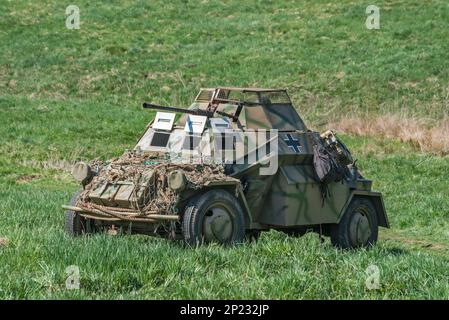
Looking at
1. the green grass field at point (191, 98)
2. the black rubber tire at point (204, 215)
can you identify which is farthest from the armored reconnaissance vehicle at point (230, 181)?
the green grass field at point (191, 98)

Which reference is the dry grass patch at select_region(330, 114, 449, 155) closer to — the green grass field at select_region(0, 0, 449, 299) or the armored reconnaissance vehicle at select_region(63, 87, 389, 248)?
the green grass field at select_region(0, 0, 449, 299)

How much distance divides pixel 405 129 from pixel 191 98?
408 inches

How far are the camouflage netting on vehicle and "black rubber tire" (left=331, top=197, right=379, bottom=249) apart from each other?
7.84 ft

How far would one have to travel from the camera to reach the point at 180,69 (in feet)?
130

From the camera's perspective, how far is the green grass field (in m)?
9.35

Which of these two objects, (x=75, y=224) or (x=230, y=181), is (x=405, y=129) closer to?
(x=230, y=181)

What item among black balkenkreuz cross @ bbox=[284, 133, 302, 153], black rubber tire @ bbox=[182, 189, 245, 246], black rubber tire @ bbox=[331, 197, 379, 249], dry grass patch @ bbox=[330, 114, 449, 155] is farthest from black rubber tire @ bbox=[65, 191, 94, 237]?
dry grass patch @ bbox=[330, 114, 449, 155]

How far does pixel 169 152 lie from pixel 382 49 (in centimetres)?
2855

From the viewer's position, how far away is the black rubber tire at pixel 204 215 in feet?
38.6

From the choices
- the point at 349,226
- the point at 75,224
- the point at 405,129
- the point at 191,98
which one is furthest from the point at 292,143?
the point at 191,98

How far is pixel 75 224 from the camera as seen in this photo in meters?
13.1

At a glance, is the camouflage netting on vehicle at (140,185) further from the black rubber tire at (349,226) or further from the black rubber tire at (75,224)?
the black rubber tire at (349,226)

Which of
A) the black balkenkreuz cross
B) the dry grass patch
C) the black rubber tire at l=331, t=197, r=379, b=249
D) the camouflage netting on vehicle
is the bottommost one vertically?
the black rubber tire at l=331, t=197, r=379, b=249

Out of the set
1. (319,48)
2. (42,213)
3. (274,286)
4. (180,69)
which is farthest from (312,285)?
(319,48)
